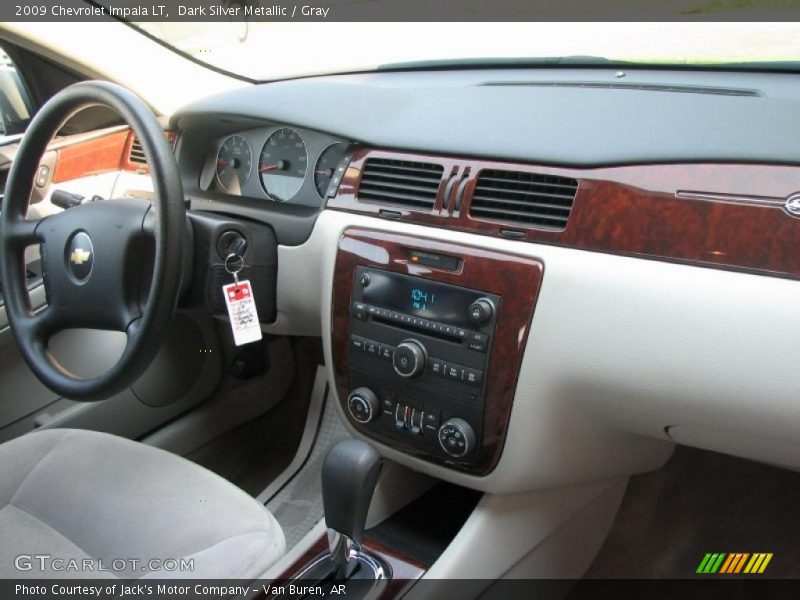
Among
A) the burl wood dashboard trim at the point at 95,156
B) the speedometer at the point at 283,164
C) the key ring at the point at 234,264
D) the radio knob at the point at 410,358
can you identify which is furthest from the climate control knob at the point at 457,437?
the burl wood dashboard trim at the point at 95,156

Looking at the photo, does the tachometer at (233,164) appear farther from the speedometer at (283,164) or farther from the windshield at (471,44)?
the windshield at (471,44)

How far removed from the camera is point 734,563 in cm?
171

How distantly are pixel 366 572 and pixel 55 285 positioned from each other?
0.79 meters

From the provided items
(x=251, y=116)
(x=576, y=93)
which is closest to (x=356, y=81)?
(x=251, y=116)

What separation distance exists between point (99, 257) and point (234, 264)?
249mm

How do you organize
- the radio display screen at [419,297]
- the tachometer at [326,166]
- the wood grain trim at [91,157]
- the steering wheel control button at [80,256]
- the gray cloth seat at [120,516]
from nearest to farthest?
the gray cloth seat at [120,516]
the radio display screen at [419,297]
the steering wheel control button at [80,256]
the tachometer at [326,166]
the wood grain trim at [91,157]

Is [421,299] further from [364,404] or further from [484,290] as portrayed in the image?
[364,404]

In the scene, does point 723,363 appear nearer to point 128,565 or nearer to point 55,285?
point 128,565

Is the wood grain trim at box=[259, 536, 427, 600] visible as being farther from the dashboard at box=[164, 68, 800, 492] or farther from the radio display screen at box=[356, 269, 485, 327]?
the radio display screen at box=[356, 269, 485, 327]

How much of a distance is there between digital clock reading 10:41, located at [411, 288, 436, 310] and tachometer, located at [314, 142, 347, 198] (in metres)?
0.38

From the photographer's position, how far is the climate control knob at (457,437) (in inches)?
50.3

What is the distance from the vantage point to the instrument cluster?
62.4 inches

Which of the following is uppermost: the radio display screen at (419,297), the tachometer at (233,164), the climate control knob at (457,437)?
the tachometer at (233,164)

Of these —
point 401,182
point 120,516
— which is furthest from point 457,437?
point 120,516
